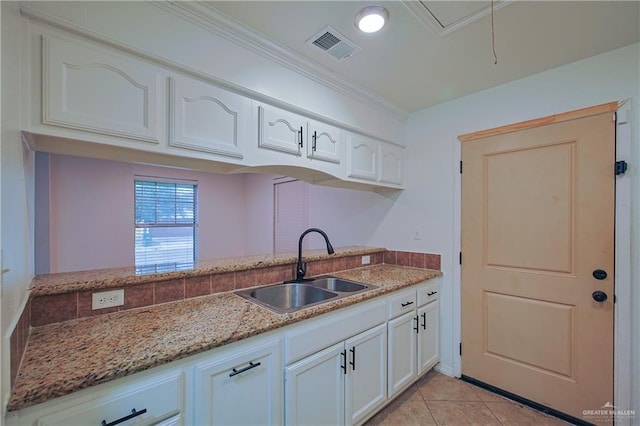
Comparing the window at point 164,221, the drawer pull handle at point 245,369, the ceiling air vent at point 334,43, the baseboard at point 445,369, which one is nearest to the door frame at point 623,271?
the baseboard at point 445,369

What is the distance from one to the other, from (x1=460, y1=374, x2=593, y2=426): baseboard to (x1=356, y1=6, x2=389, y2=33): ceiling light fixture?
8.81 feet

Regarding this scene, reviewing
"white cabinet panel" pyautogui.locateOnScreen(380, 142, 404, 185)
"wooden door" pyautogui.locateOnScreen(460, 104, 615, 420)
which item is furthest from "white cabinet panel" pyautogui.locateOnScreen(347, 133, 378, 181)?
"wooden door" pyautogui.locateOnScreen(460, 104, 615, 420)

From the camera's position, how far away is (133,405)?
918 millimetres

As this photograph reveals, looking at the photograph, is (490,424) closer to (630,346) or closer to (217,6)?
(630,346)

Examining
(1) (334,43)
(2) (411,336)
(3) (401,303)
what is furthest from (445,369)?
(1) (334,43)

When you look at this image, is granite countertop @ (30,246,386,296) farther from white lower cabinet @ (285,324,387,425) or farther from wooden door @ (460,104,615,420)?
wooden door @ (460,104,615,420)

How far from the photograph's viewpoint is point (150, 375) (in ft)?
3.15

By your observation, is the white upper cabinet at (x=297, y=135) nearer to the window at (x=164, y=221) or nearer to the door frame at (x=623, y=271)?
the door frame at (x=623, y=271)

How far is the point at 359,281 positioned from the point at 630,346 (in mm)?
1642

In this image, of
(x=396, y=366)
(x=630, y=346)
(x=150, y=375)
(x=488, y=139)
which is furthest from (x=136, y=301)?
(x=630, y=346)

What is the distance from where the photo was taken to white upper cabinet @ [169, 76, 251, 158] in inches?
53.9

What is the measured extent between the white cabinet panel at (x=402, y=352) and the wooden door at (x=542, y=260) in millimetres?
583

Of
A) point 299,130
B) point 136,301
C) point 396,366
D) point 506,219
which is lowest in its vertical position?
point 396,366

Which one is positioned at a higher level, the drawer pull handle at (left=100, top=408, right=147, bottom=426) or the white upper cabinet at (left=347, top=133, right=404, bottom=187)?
the white upper cabinet at (left=347, top=133, right=404, bottom=187)
